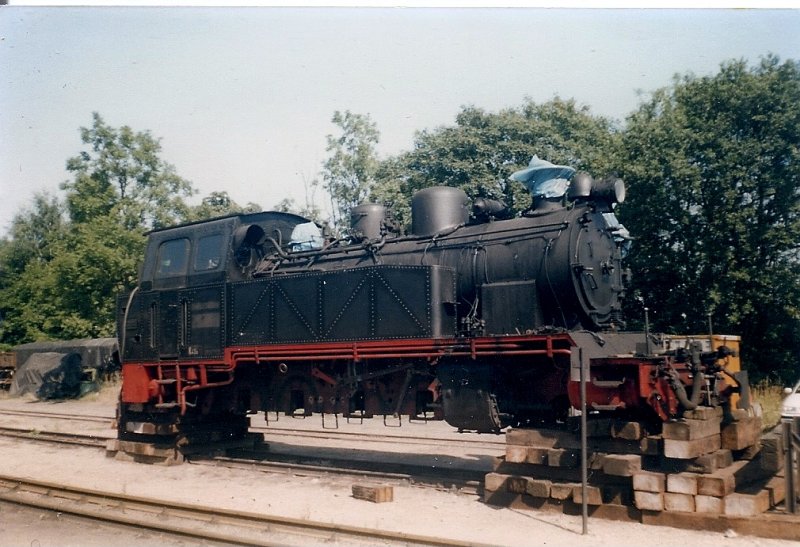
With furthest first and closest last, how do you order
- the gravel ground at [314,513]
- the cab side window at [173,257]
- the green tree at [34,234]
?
the green tree at [34,234] → the cab side window at [173,257] → the gravel ground at [314,513]

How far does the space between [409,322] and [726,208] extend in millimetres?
12093

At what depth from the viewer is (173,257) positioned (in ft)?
40.2

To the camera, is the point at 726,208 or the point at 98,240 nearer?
the point at 726,208

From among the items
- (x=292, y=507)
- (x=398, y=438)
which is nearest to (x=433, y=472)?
(x=292, y=507)

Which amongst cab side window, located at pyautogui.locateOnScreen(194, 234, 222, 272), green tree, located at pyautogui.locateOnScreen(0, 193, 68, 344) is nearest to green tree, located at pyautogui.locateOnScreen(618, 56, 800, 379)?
cab side window, located at pyautogui.locateOnScreen(194, 234, 222, 272)

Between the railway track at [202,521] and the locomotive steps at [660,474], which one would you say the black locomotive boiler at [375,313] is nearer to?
the locomotive steps at [660,474]

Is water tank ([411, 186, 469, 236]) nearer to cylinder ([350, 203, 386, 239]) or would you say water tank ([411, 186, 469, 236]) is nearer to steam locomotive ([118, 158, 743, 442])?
steam locomotive ([118, 158, 743, 442])

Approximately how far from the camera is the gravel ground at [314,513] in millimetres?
6883

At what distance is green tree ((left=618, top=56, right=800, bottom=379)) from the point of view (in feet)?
56.1

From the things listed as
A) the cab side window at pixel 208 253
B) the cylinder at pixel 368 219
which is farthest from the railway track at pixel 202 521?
the cylinder at pixel 368 219

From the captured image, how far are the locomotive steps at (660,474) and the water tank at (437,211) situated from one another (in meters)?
3.56

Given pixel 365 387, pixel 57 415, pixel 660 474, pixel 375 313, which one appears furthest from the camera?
pixel 57 415

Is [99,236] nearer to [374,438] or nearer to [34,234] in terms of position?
[374,438]

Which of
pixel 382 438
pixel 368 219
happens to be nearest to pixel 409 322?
pixel 368 219
